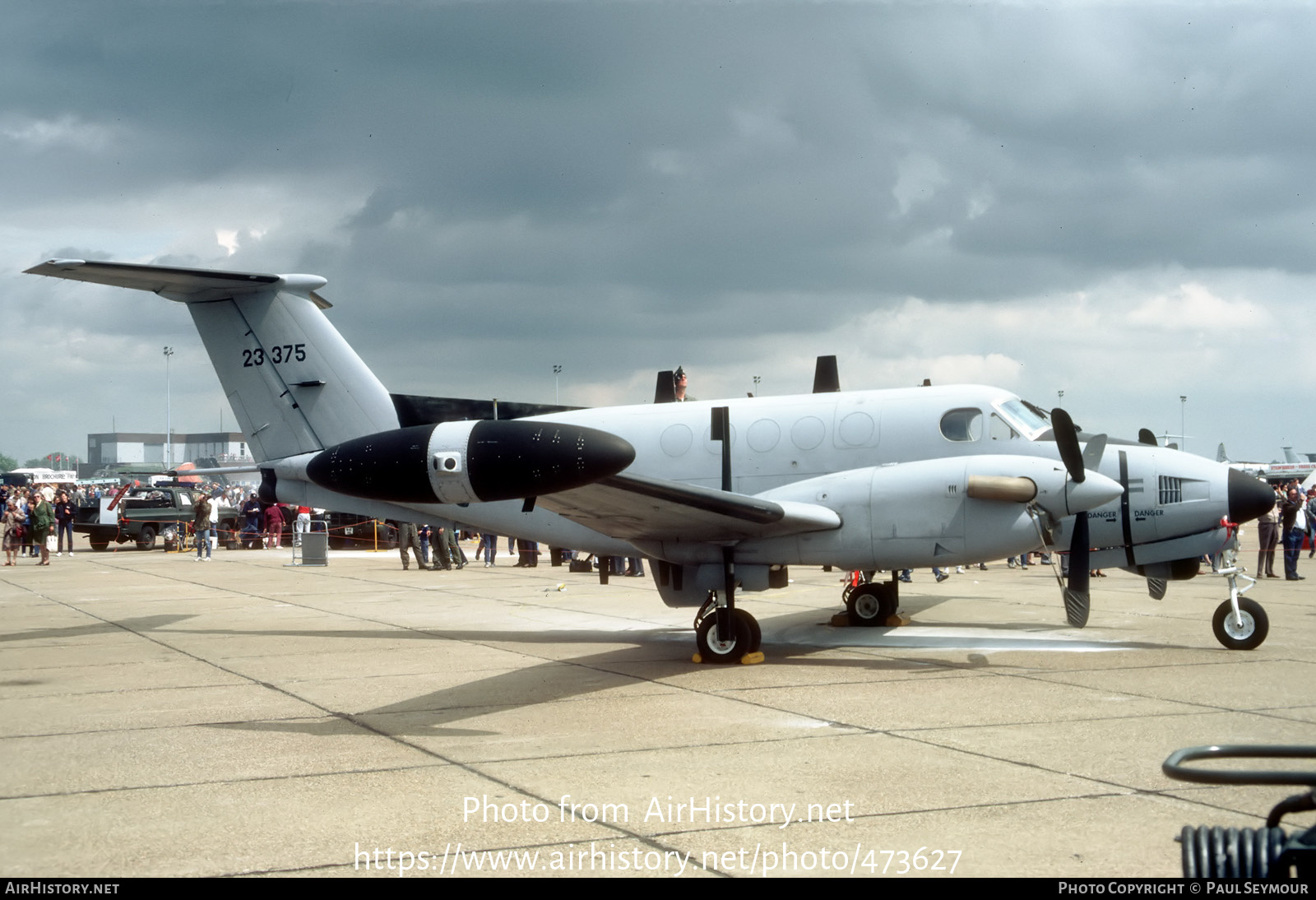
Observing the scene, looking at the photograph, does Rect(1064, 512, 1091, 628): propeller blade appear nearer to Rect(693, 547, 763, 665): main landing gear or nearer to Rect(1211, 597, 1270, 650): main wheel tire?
Rect(1211, 597, 1270, 650): main wheel tire

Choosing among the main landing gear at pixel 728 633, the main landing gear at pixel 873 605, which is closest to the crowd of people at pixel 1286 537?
the main landing gear at pixel 873 605

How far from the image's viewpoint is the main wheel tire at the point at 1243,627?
11.4 metres

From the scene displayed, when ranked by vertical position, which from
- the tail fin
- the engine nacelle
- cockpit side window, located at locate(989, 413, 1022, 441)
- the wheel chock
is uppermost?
the tail fin

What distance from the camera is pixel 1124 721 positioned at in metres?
7.85

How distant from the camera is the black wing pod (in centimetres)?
744

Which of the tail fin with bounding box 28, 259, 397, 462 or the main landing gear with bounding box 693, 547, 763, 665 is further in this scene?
the tail fin with bounding box 28, 259, 397, 462

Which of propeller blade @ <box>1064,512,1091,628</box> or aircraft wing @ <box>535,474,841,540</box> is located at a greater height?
aircraft wing @ <box>535,474,841,540</box>

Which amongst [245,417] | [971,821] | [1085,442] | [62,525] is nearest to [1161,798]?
[971,821]

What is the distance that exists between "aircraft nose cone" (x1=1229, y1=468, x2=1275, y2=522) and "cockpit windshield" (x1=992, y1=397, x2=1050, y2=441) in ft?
6.71

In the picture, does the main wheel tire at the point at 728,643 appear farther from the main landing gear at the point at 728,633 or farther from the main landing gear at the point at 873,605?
the main landing gear at the point at 873,605

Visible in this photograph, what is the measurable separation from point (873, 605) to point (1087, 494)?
430cm

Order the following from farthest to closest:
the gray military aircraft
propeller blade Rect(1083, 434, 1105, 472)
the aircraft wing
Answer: propeller blade Rect(1083, 434, 1105, 472), the gray military aircraft, the aircraft wing

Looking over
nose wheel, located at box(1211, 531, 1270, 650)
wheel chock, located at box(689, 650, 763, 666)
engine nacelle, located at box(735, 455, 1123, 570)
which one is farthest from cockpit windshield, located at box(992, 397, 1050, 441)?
wheel chock, located at box(689, 650, 763, 666)
